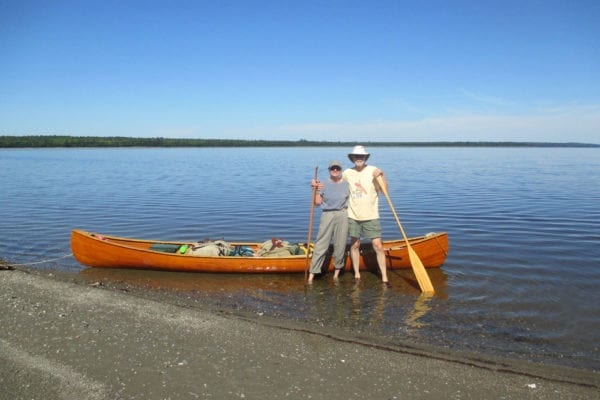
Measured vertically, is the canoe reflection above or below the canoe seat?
below

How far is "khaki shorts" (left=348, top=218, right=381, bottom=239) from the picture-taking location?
8203 mm

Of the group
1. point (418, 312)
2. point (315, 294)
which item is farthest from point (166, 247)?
point (418, 312)

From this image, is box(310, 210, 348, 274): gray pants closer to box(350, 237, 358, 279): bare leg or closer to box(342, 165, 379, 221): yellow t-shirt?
box(350, 237, 358, 279): bare leg

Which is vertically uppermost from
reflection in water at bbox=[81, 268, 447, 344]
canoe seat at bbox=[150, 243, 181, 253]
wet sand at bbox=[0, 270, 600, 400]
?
canoe seat at bbox=[150, 243, 181, 253]

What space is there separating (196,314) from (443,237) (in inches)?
212

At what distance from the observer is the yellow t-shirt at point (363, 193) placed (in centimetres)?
810

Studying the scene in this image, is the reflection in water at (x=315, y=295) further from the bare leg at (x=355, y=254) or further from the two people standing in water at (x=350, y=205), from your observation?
the two people standing in water at (x=350, y=205)

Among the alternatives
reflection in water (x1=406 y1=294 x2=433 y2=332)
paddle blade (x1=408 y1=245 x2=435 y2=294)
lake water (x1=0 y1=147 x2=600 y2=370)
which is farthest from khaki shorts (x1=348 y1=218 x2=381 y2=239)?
reflection in water (x1=406 y1=294 x2=433 y2=332)

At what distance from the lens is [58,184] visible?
27.2m

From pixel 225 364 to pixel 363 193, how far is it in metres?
4.11

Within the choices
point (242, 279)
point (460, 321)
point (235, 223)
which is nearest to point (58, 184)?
point (235, 223)

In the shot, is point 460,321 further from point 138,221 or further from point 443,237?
point 138,221

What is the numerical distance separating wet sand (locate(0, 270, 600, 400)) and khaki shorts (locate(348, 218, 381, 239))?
7.67ft

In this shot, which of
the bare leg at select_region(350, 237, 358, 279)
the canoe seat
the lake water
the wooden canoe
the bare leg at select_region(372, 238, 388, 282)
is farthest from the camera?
the canoe seat
